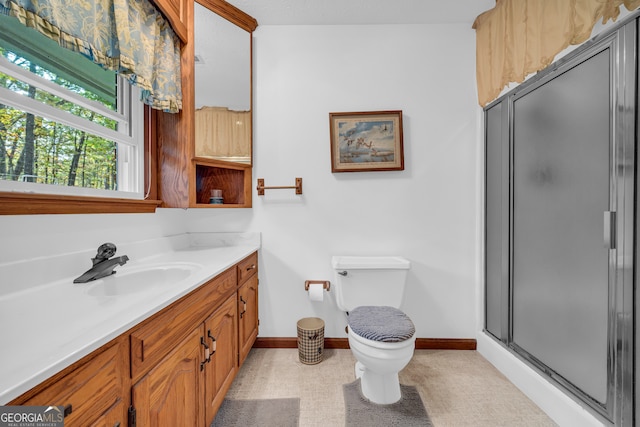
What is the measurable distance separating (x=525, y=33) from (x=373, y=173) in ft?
3.76

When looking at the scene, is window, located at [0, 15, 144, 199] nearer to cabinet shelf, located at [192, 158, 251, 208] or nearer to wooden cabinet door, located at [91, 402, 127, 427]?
cabinet shelf, located at [192, 158, 251, 208]

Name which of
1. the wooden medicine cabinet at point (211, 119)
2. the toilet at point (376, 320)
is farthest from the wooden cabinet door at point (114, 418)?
the wooden medicine cabinet at point (211, 119)

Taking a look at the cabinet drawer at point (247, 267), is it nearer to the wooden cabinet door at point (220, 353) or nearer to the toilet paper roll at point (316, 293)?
the wooden cabinet door at point (220, 353)

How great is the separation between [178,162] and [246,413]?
1462 mm

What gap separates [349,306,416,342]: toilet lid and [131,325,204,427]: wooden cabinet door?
2.54 ft

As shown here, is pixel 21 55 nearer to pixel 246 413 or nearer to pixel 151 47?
pixel 151 47

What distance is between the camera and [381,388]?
1.44m

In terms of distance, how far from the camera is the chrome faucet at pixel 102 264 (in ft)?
3.45

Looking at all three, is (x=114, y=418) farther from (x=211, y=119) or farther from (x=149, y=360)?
(x=211, y=119)

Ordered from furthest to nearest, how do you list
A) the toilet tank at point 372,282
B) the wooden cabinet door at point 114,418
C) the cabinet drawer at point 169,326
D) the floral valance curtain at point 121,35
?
the toilet tank at point 372,282 → the floral valance curtain at point 121,35 → the cabinet drawer at point 169,326 → the wooden cabinet door at point 114,418

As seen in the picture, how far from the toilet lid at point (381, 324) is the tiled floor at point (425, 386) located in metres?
0.44

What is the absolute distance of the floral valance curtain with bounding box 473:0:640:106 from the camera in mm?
1148

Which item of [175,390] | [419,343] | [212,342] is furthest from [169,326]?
[419,343]

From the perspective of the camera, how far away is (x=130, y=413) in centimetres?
71
